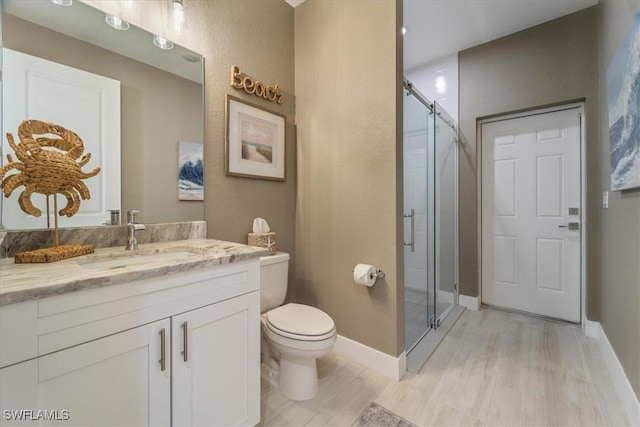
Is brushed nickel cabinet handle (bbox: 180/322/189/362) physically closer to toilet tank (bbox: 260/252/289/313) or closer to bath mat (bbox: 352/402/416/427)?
toilet tank (bbox: 260/252/289/313)

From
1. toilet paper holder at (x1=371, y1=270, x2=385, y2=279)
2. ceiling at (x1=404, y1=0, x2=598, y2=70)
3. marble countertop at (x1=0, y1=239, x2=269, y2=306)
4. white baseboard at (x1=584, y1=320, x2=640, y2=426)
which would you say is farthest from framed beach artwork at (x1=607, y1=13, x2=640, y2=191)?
marble countertop at (x1=0, y1=239, x2=269, y2=306)

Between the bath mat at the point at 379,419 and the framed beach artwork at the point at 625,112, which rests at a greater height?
the framed beach artwork at the point at 625,112

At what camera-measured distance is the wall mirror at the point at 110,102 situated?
1141 mm

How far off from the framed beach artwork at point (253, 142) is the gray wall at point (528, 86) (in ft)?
6.69

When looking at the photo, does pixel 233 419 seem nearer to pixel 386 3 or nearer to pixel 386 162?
pixel 386 162

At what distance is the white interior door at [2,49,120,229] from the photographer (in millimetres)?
1116

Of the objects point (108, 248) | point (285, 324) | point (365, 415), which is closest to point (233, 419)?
point (285, 324)

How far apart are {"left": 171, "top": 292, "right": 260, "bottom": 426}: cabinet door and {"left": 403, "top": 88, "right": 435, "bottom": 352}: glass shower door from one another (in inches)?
48.2

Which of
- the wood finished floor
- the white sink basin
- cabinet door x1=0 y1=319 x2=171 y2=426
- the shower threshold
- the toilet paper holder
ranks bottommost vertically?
the wood finished floor

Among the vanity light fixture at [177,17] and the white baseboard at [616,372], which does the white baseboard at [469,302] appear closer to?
the white baseboard at [616,372]

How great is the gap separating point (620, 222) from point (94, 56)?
121 inches

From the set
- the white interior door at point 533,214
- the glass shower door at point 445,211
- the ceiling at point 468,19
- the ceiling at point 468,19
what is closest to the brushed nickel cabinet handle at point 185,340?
the glass shower door at point 445,211

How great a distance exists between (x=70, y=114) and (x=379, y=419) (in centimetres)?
209

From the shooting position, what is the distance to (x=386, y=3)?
1.73 metres
